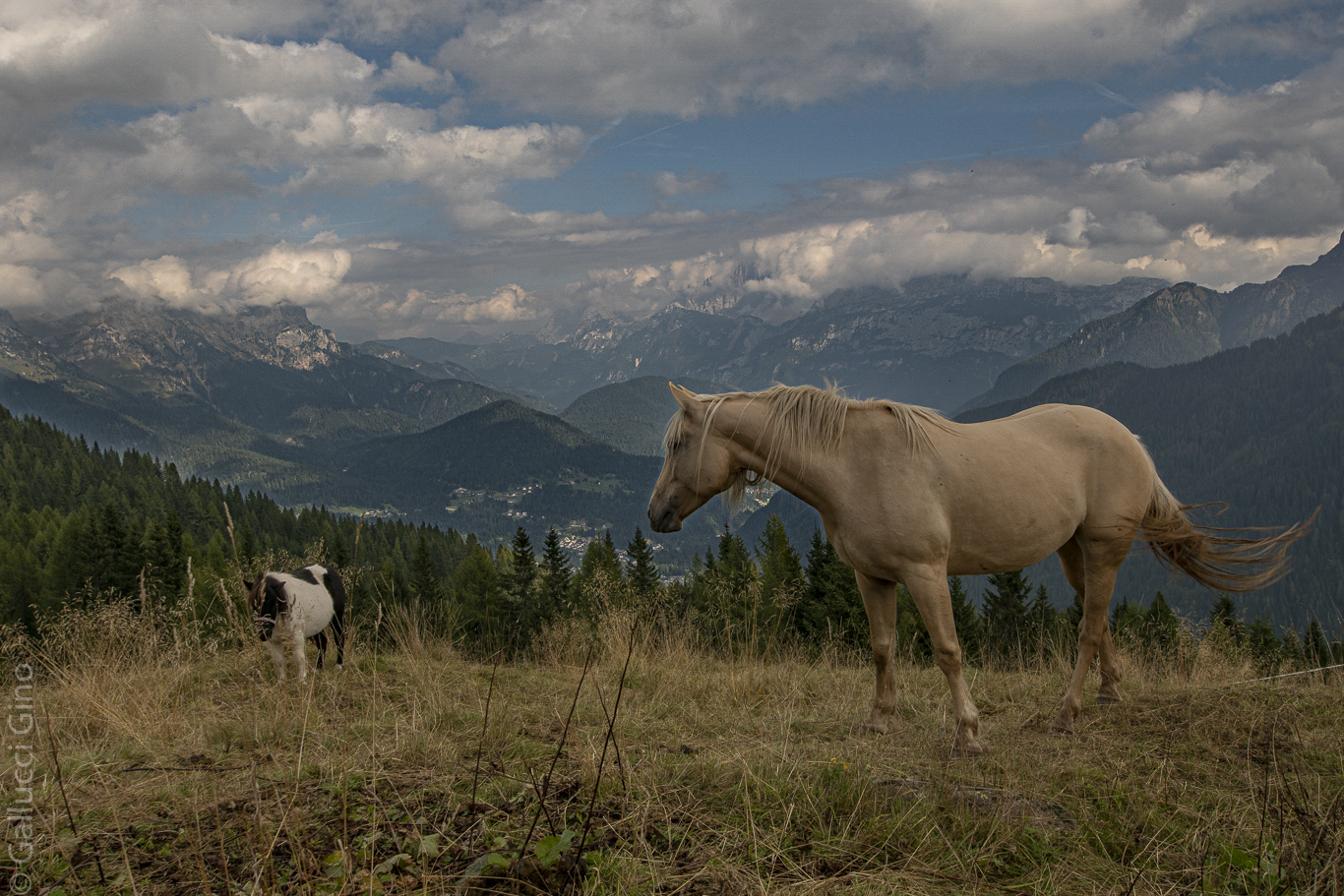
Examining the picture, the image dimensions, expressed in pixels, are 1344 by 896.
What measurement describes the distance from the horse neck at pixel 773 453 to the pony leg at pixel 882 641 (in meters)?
0.86

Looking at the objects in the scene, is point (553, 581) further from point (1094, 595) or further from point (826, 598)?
point (1094, 595)

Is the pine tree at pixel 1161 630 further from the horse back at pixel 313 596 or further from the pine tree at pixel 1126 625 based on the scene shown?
the horse back at pixel 313 596

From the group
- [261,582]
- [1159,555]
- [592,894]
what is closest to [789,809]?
[592,894]

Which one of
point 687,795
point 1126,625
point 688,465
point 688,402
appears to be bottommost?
point 1126,625

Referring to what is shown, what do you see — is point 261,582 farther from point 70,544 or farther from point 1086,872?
point 70,544

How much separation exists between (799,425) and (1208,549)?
4.21 m

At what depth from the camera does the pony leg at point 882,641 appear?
564cm

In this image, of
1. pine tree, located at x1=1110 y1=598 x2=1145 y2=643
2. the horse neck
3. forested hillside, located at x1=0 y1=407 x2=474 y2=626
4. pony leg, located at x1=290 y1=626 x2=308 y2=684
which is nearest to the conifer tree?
pine tree, located at x1=1110 y1=598 x2=1145 y2=643

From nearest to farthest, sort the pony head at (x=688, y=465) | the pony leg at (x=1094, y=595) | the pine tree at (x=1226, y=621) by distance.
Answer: the pony head at (x=688, y=465) < the pony leg at (x=1094, y=595) < the pine tree at (x=1226, y=621)

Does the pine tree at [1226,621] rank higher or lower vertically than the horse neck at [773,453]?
lower

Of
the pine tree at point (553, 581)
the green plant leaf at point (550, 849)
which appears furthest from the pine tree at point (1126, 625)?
the pine tree at point (553, 581)

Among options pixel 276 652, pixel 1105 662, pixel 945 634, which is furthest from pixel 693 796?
pixel 276 652

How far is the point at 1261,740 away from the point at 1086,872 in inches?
108

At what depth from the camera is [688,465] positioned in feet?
17.2
